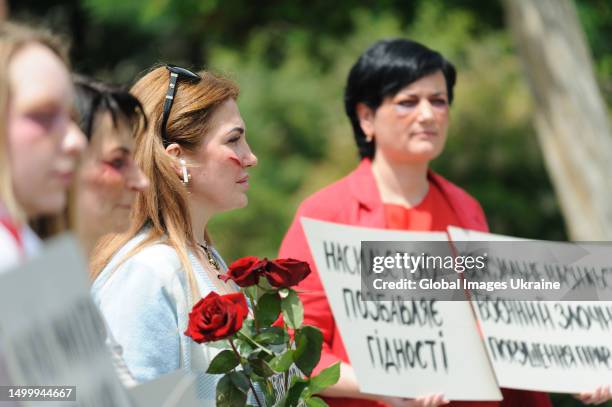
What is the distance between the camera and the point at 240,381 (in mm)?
2111

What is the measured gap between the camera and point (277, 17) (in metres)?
8.37

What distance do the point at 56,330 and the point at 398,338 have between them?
154 cm

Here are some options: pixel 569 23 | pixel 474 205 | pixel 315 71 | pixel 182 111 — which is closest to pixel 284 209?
pixel 315 71

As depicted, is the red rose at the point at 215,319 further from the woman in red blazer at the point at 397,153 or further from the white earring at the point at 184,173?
the woman in red blazer at the point at 397,153

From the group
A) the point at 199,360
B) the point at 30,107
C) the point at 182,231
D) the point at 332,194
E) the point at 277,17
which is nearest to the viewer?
the point at 30,107

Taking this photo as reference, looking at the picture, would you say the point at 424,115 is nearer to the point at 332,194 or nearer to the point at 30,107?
the point at 332,194

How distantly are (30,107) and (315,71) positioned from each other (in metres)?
8.85

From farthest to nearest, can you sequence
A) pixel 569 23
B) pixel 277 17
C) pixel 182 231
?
pixel 277 17
pixel 569 23
pixel 182 231

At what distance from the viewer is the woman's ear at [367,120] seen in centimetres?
351

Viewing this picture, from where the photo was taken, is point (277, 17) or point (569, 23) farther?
point (277, 17)

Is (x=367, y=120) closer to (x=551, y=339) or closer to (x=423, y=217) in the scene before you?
(x=423, y=217)

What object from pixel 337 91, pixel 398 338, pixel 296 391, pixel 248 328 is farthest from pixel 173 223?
pixel 337 91

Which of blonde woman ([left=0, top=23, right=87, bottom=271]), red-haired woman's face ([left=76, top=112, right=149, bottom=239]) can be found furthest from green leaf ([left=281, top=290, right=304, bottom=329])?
blonde woman ([left=0, top=23, right=87, bottom=271])

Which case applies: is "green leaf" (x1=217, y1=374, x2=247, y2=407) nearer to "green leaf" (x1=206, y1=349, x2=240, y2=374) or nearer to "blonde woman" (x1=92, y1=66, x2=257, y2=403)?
"green leaf" (x1=206, y1=349, x2=240, y2=374)
